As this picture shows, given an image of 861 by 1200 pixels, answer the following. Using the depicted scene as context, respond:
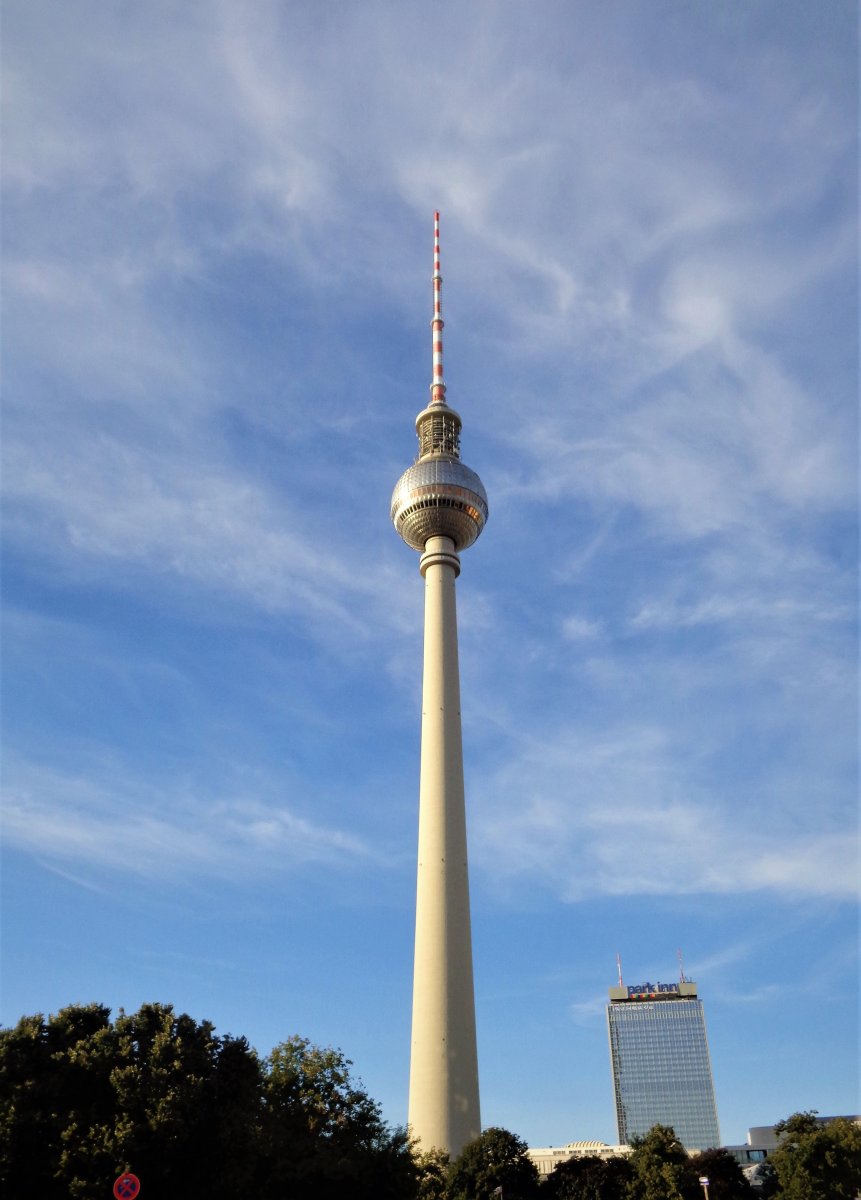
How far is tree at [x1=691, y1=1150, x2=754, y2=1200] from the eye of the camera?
261 ft

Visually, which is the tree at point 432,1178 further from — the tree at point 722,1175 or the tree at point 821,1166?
the tree at point 821,1166

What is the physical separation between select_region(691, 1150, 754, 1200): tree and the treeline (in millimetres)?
34638

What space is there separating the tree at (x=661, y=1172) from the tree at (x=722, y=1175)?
259 centimetres

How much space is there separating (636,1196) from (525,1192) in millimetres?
8750

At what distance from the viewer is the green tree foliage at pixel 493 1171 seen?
71.2 m

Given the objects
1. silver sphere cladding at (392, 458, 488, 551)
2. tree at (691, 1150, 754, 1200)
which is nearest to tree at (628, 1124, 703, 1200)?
tree at (691, 1150, 754, 1200)

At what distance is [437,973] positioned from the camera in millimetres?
92188

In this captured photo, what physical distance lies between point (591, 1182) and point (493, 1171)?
8.98 m

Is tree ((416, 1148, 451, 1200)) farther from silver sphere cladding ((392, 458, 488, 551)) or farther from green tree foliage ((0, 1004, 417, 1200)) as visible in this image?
silver sphere cladding ((392, 458, 488, 551))

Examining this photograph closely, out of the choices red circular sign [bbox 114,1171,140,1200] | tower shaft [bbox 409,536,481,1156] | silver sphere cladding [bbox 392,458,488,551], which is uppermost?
silver sphere cladding [bbox 392,458,488,551]

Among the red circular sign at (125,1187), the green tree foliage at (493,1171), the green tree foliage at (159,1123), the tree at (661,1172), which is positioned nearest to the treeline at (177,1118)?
the green tree foliage at (159,1123)

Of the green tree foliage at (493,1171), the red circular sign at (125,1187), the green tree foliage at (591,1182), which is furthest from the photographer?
the green tree foliage at (591,1182)

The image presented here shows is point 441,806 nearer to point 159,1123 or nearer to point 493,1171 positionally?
point 493,1171

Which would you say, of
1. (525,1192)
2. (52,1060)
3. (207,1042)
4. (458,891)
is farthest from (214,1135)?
(458,891)
